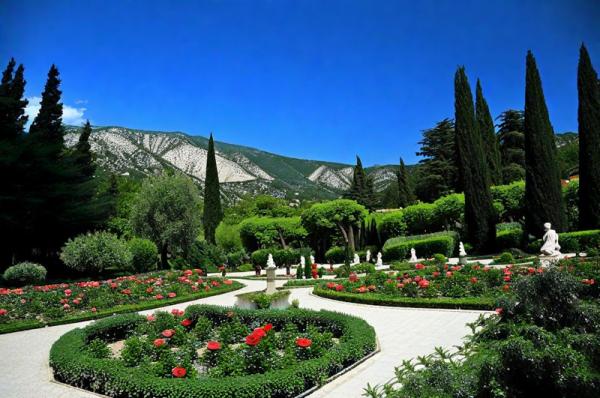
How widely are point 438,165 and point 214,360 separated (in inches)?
1778

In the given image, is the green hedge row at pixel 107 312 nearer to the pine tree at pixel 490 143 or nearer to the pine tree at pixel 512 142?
the pine tree at pixel 490 143

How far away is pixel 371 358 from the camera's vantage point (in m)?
6.21

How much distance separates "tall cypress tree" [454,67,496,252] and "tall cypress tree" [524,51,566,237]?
2.68 m

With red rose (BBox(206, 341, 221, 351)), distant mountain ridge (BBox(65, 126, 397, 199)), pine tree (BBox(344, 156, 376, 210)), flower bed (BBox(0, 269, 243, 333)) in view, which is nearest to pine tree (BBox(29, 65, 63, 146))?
flower bed (BBox(0, 269, 243, 333))

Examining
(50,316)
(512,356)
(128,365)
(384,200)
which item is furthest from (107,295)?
(384,200)

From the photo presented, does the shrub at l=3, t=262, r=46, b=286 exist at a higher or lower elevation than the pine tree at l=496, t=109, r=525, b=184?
lower

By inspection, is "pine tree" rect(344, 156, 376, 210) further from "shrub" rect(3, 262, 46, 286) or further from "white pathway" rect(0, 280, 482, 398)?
"white pathway" rect(0, 280, 482, 398)

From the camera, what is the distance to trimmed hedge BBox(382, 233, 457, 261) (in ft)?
87.7

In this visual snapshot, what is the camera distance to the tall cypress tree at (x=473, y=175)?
25.9 metres

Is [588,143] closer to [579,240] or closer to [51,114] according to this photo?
[579,240]

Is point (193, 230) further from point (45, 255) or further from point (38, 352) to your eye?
point (38, 352)

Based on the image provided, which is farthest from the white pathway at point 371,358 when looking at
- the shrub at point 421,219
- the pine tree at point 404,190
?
the pine tree at point 404,190

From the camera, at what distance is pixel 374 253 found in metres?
36.9

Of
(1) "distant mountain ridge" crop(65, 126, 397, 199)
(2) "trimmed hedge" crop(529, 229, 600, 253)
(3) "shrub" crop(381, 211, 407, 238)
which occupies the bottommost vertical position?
(2) "trimmed hedge" crop(529, 229, 600, 253)
